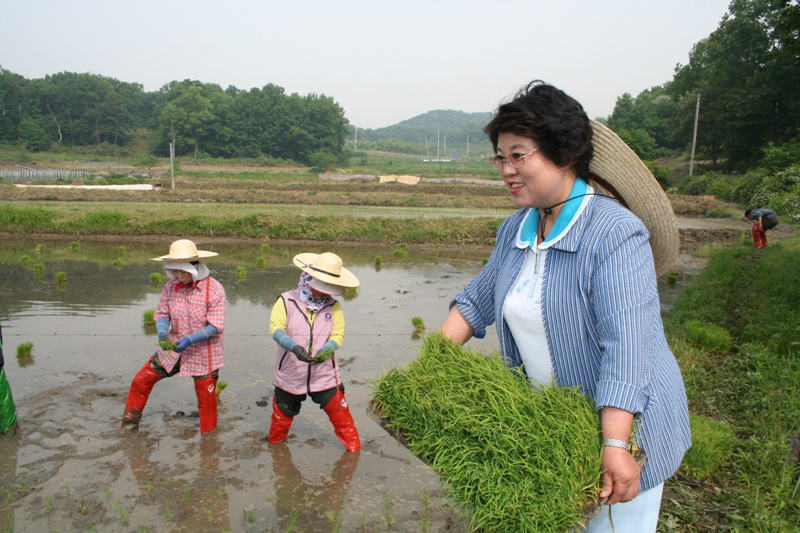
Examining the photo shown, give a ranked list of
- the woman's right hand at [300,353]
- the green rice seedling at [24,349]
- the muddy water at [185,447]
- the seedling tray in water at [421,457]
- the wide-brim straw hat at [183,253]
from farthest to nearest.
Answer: the green rice seedling at [24,349] → the wide-brim straw hat at [183,253] → the woman's right hand at [300,353] → the muddy water at [185,447] → the seedling tray in water at [421,457]

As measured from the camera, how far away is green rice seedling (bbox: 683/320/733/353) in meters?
6.19

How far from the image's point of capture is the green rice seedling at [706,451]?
367 centimetres

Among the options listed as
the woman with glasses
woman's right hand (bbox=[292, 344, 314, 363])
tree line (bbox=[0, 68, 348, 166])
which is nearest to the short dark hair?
the woman with glasses

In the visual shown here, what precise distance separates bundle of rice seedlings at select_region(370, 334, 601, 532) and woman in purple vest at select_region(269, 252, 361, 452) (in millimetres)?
2063

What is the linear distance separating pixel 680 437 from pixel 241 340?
6497mm

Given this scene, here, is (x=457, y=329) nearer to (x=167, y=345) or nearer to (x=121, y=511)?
(x=121, y=511)

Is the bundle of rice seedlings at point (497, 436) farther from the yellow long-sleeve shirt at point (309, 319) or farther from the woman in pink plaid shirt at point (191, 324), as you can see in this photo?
the woman in pink plaid shirt at point (191, 324)

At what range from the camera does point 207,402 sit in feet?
15.3

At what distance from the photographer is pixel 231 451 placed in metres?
4.50

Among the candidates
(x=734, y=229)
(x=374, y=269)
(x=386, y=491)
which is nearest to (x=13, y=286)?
(x=374, y=269)

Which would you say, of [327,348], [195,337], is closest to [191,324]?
[195,337]

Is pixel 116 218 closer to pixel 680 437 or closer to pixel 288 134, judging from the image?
pixel 680 437

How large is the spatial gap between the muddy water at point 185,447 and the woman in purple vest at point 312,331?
387 millimetres

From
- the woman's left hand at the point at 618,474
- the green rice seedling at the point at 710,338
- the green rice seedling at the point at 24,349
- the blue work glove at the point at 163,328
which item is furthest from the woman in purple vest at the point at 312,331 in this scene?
the green rice seedling at the point at 710,338
